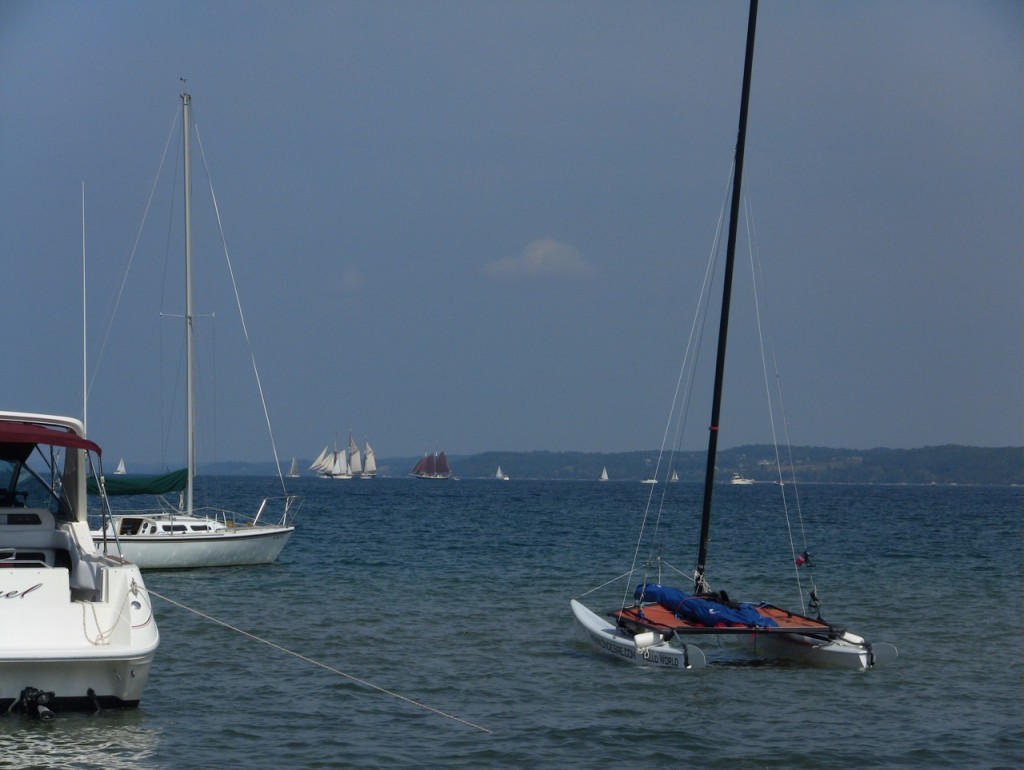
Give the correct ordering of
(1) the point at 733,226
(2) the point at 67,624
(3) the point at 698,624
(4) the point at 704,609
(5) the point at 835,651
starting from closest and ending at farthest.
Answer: (2) the point at 67,624 → (5) the point at 835,651 → (4) the point at 704,609 → (3) the point at 698,624 → (1) the point at 733,226

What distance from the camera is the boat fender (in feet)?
57.0

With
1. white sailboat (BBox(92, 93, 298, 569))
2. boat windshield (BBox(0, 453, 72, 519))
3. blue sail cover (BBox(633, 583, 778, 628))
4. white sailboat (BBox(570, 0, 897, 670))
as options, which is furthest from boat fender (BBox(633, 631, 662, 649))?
white sailboat (BBox(92, 93, 298, 569))

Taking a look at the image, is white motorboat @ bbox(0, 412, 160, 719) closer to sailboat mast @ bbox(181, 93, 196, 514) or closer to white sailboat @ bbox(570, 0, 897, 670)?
white sailboat @ bbox(570, 0, 897, 670)

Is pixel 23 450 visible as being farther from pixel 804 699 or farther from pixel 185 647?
pixel 804 699

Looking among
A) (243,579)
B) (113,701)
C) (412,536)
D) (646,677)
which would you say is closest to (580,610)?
(646,677)

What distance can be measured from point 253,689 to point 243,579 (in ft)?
46.3

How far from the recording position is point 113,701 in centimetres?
1299

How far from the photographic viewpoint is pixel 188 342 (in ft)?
Result: 114

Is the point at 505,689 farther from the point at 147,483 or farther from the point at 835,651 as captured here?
the point at 147,483

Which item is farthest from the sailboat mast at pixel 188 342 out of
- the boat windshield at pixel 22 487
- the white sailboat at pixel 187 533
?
the boat windshield at pixel 22 487

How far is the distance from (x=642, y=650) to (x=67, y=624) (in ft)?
27.1

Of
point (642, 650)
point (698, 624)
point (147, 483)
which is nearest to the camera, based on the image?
point (642, 650)

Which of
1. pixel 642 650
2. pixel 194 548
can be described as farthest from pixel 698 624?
pixel 194 548

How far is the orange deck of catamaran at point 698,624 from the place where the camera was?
17.1 metres
